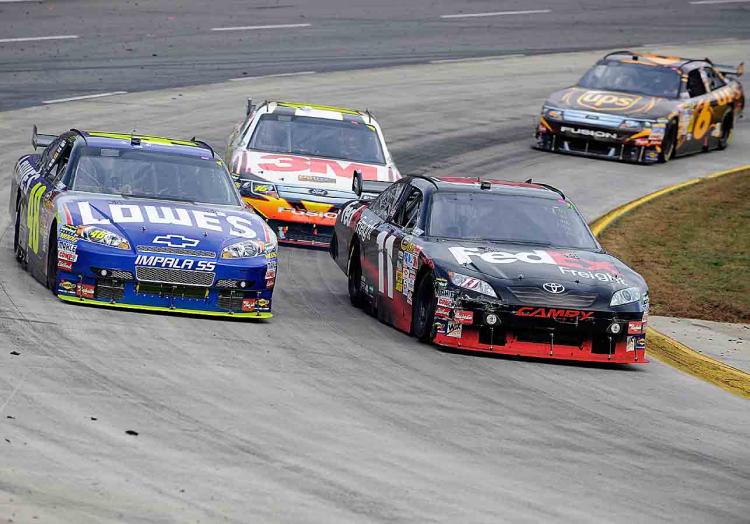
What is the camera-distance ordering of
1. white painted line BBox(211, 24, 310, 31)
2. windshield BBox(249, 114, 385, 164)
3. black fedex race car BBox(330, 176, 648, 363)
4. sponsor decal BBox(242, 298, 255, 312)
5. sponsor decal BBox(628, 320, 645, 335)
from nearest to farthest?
1. black fedex race car BBox(330, 176, 648, 363)
2. sponsor decal BBox(628, 320, 645, 335)
3. sponsor decal BBox(242, 298, 255, 312)
4. windshield BBox(249, 114, 385, 164)
5. white painted line BBox(211, 24, 310, 31)

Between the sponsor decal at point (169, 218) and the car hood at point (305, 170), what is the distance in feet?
14.4

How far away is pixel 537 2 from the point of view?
4072cm

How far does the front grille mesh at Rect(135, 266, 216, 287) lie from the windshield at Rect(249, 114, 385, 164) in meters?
6.15

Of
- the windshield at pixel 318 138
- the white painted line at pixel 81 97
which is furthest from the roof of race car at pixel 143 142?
the white painted line at pixel 81 97

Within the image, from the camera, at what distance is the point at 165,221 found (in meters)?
12.8

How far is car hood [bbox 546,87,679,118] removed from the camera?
24047mm

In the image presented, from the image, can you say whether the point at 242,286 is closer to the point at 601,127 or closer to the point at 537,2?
the point at 601,127

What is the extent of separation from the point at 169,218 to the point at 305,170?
5137mm

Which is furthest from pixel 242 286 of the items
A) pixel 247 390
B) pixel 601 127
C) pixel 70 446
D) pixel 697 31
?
pixel 697 31

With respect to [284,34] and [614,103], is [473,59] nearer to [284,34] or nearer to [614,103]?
[284,34]

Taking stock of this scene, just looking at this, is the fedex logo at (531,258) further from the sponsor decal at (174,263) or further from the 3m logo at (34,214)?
the 3m logo at (34,214)

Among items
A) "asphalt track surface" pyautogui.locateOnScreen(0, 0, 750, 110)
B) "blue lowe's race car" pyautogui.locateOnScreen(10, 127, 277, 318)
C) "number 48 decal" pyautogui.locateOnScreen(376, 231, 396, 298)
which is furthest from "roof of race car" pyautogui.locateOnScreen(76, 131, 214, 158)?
"asphalt track surface" pyautogui.locateOnScreen(0, 0, 750, 110)

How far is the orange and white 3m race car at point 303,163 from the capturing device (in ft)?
57.1

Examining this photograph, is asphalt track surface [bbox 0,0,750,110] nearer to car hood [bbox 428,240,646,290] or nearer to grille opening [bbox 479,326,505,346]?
car hood [bbox 428,240,646,290]
